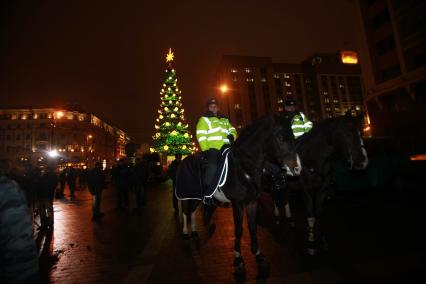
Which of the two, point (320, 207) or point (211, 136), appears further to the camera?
point (320, 207)

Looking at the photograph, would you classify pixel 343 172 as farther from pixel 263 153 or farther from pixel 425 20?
pixel 425 20

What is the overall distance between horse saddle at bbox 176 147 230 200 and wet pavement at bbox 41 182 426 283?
4.35 ft

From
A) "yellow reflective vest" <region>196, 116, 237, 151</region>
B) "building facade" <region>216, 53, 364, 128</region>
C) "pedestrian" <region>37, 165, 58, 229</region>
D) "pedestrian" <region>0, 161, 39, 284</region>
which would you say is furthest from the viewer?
"building facade" <region>216, 53, 364, 128</region>

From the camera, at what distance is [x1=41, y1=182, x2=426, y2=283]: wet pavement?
4.01 m

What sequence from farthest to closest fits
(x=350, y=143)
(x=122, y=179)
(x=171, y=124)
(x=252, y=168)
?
(x=171, y=124)
(x=122, y=179)
(x=350, y=143)
(x=252, y=168)

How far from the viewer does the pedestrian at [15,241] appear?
1828mm

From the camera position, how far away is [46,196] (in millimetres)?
8891

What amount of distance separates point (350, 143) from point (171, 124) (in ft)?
116

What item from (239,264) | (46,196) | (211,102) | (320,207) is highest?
(211,102)

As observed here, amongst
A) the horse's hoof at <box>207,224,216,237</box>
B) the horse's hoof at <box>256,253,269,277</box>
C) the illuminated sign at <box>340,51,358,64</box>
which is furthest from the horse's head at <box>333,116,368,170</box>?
the illuminated sign at <box>340,51,358,64</box>

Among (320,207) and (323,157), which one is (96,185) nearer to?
(320,207)

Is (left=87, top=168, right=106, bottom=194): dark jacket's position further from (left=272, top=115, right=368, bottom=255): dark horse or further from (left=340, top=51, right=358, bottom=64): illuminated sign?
(left=340, top=51, right=358, bottom=64): illuminated sign

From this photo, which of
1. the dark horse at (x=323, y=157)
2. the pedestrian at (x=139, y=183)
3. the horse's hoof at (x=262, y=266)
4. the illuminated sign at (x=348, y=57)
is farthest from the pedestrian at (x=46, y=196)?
the illuminated sign at (x=348, y=57)

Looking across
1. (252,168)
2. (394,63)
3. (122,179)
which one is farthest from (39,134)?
(252,168)
